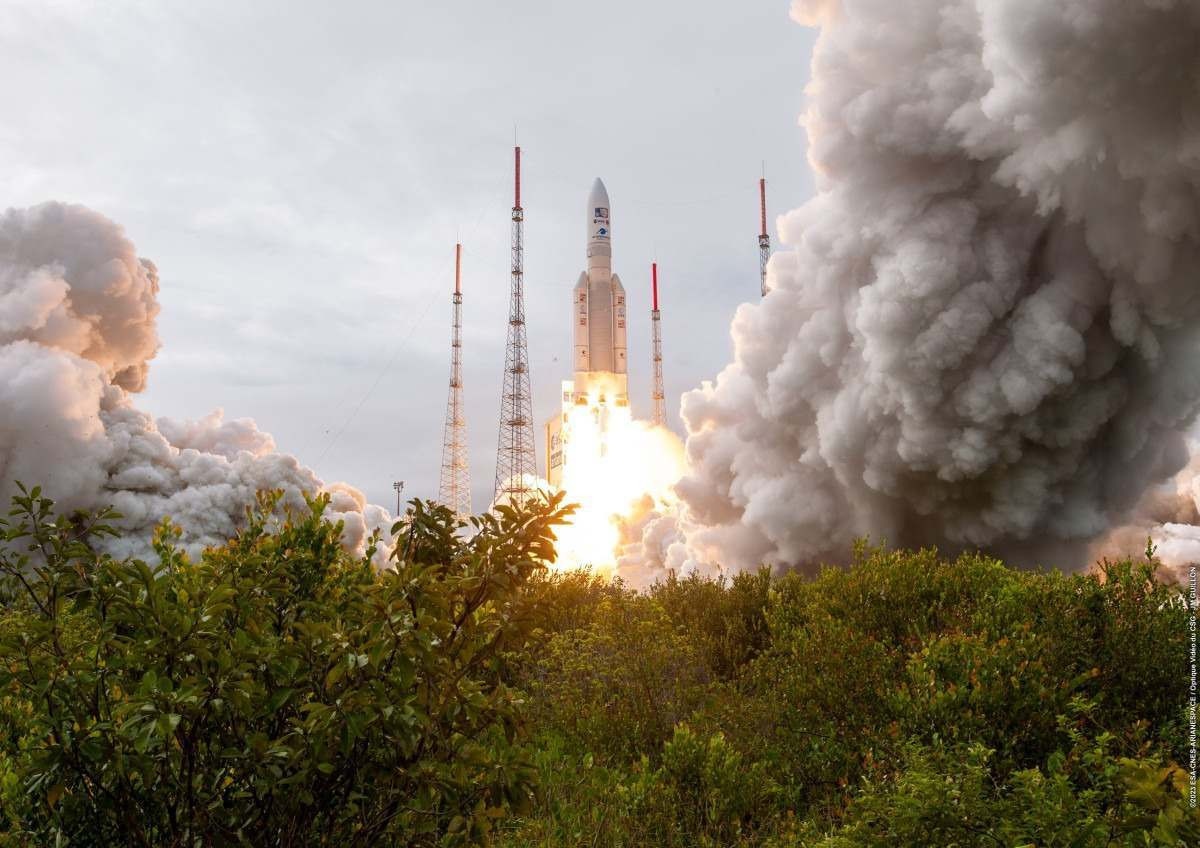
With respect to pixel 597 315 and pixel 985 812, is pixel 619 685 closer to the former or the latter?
pixel 985 812

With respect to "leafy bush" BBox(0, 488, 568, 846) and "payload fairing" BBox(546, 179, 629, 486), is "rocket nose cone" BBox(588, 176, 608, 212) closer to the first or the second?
"payload fairing" BBox(546, 179, 629, 486)

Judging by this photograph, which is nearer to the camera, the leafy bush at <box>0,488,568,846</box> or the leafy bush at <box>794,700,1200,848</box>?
the leafy bush at <box>0,488,568,846</box>

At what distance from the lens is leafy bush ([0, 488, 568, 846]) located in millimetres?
3410

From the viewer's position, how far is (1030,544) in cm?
2430

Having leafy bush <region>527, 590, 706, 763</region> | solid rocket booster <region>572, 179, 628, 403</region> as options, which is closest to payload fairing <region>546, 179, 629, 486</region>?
solid rocket booster <region>572, 179, 628, 403</region>

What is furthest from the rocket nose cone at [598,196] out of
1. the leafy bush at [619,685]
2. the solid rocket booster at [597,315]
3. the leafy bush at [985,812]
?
the leafy bush at [985,812]

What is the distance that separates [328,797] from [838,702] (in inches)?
204

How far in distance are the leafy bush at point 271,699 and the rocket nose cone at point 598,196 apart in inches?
1605

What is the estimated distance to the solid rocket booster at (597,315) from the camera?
1674 inches

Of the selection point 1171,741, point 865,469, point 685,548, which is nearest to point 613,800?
point 1171,741

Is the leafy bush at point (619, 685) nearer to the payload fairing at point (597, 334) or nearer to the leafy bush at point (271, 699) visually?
the leafy bush at point (271, 699)

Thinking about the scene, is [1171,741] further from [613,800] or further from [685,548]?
[685,548]

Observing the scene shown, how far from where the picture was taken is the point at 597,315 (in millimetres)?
42625

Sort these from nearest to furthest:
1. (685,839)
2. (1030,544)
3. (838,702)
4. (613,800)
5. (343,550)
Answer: (343,550) → (685,839) → (613,800) → (838,702) → (1030,544)
